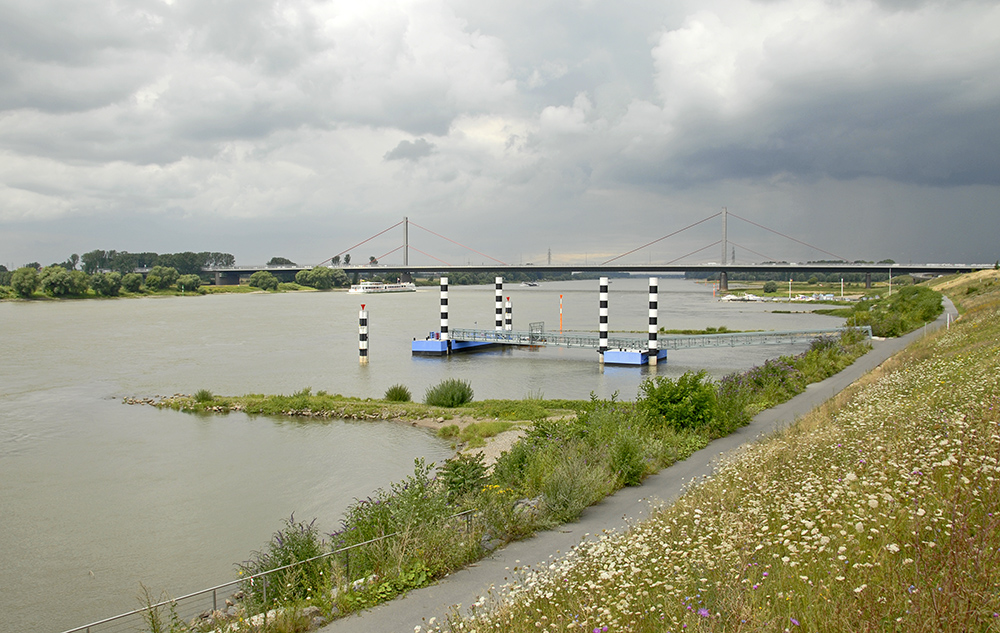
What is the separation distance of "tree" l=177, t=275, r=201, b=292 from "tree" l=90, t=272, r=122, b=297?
13.6 metres

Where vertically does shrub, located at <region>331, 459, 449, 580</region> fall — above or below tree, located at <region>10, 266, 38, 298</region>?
below

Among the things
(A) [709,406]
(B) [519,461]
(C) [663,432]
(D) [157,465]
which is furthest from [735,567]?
(D) [157,465]

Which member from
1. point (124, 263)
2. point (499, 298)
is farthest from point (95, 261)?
point (499, 298)

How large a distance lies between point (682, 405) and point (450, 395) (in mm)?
10554

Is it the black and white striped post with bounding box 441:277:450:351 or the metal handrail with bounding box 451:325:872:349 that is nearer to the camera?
the metal handrail with bounding box 451:325:872:349

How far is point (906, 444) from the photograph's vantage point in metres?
5.84

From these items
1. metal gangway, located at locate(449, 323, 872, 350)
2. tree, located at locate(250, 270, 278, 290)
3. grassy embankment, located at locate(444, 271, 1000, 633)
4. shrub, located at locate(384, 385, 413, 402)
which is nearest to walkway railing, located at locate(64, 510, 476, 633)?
grassy embankment, located at locate(444, 271, 1000, 633)

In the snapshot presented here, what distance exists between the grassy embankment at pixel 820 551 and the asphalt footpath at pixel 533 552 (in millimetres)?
565

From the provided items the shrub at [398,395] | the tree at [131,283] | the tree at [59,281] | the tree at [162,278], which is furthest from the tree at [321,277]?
the shrub at [398,395]

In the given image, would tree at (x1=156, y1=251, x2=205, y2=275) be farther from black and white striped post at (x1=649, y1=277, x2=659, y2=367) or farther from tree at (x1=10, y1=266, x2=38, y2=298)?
black and white striped post at (x1=649, y1=277, x2=659, y2=367)

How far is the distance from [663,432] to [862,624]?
8.16 meters

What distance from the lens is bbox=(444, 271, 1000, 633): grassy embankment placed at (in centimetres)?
318

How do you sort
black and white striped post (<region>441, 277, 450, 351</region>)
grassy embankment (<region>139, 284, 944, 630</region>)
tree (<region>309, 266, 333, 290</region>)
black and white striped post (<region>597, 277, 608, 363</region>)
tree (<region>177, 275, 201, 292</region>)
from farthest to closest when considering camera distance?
tree (<region>309, 266, 333, 290</region>)
tree (<region>177, 275, 201, 292</region>)
black and white striped post (<region>441, 277, 450, 351</region>)
black and white striped post (<region>597, 277, 608, 363</region>)
grassy embankment (<region>139, 284, 944, 630</region>)

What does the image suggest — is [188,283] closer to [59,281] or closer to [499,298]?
[59,281]
